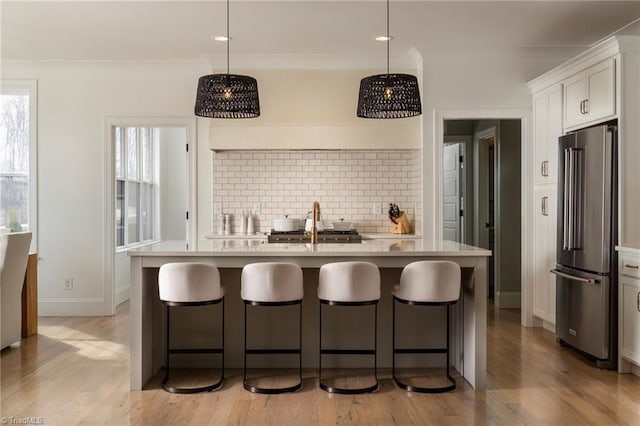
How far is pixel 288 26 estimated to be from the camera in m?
5.41

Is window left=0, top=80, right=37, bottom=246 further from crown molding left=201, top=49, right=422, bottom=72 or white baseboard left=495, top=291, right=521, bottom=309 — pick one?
white baseboard left=495, top=291, right=521, bottom=309

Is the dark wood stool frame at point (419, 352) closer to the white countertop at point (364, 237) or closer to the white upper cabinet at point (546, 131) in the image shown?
the white countertop at point (364, 237)

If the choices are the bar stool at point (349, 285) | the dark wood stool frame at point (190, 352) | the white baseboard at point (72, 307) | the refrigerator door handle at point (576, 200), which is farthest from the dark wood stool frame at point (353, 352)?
the white baseboard at point (72, 307)

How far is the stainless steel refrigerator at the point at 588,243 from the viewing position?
4.48 metres

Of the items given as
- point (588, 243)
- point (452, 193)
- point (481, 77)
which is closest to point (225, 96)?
point (588, 243)

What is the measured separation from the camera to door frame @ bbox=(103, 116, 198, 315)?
6666mm

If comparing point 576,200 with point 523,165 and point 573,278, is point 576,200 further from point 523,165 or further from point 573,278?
point 523,165

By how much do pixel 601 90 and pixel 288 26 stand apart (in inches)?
105

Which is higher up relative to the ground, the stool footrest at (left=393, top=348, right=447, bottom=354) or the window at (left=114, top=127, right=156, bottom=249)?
the window at (left=114, top=127, right=156, bottom=249)

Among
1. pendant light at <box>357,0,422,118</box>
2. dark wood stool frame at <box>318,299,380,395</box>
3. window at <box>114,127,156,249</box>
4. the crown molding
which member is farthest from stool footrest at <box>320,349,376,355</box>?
window at <box>114,127,156,249</box>

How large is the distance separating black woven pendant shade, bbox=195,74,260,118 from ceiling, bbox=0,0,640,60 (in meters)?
0.93

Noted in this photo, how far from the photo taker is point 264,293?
12.7 ft

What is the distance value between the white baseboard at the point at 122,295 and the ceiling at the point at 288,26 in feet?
9.26

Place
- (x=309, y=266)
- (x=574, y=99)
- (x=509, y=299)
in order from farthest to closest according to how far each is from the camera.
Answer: (x=509, y=299) → (x=574, y=99) → (x=309, y=266)
